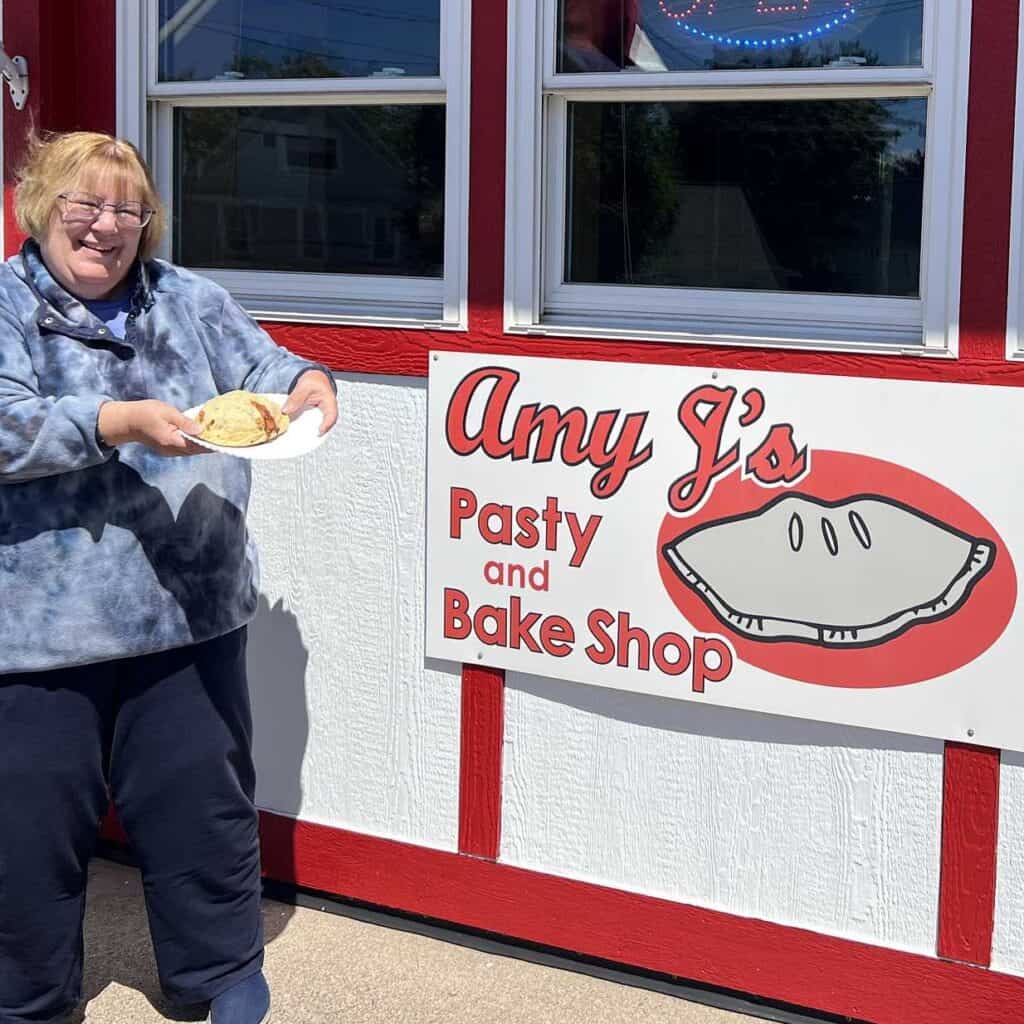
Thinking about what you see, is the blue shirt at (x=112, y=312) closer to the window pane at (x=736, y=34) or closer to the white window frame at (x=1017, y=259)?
the window pane at (x=736, y=34)

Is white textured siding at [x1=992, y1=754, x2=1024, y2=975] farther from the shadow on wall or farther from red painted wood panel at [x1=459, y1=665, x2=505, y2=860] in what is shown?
the shadow on wall

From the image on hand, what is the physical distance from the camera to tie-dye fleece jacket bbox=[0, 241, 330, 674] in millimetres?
2701

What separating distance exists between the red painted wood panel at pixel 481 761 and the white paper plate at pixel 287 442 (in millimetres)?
783

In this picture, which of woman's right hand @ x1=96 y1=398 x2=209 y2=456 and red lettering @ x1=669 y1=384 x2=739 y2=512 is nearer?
woman's right hand @ x1=96 y1=398 x2=209 y2=456

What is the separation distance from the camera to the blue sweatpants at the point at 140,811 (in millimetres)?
2758

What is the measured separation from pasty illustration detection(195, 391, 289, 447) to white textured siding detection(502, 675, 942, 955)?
36.1 inches

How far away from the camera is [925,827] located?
9.50 feet

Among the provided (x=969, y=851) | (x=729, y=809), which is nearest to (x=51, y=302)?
(x=729, y=809)

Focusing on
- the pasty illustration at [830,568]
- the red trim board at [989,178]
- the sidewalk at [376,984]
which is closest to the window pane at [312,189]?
the pasty illustration at [830,568]

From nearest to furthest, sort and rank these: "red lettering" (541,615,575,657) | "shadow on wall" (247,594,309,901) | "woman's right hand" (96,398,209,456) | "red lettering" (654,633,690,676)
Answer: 1. "woman's right hand" (96,398,209,456)
2. "red lettering" (654,633,690,676)
3. "red lettering" (541,615,575,657)
4. "shadow on wall" (247,594,309,901)

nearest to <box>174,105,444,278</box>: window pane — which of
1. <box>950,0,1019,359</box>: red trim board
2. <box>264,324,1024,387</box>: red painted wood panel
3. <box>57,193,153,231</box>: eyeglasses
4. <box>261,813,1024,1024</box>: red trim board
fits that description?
<box>264,324,1024,387</box>: red painted wood panel

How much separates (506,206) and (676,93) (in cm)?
42

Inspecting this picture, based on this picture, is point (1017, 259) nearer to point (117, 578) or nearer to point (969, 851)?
point (969, 851)

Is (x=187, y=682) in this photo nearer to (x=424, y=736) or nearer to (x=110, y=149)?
(x=424, y=736)
